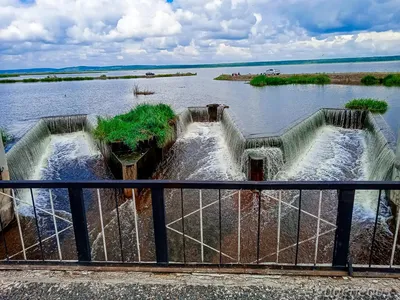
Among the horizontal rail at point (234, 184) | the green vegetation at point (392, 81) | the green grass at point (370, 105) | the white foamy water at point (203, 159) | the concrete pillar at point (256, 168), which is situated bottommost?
the white foamy water at point (203, 159)

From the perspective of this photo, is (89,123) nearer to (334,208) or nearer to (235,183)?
(334,208)

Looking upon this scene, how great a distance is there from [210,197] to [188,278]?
5198 mm

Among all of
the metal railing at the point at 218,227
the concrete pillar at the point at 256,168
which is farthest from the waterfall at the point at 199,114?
the metal railing at the point at 218,227

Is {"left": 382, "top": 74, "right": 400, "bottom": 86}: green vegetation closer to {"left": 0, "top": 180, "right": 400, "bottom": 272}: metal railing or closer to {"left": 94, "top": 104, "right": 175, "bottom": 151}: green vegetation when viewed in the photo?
{"left": 94, "top": 104, "right": 175, "bottom": 151}: green vegetation

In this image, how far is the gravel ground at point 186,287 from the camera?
7.79ft

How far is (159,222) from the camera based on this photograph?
2.55 m

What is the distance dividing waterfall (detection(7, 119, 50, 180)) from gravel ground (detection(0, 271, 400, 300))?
692 centimetres

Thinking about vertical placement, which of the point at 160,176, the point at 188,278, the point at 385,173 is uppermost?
the point at 188,278

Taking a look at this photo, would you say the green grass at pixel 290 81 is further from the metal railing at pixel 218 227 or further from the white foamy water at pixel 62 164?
the metal railing at pixel 218 227

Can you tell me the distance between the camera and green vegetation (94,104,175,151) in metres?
10.1

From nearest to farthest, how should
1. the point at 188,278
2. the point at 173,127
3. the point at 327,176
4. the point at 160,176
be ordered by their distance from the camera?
1. the point at 188,278
2. the point at 327,176
3. the point at 160,176
4. the point at 173,127

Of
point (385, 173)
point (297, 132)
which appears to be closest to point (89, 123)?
point (297, 132)

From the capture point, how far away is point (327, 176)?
9055mm

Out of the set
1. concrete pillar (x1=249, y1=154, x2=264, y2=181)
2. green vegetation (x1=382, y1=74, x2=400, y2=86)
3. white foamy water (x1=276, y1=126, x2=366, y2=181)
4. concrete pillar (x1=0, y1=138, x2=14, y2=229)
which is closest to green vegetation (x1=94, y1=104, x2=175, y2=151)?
concrete pillar (x1=249, y1=154, x2=264, y2=181)
